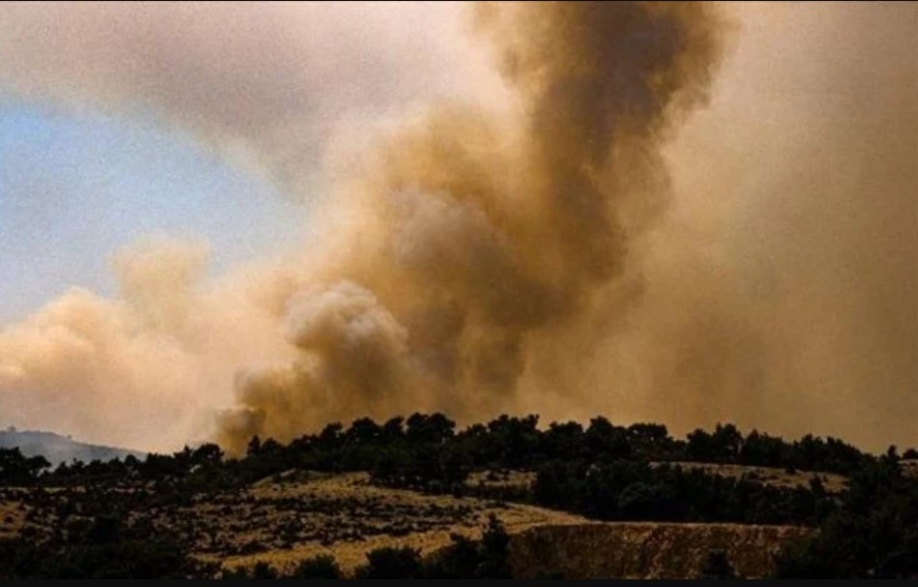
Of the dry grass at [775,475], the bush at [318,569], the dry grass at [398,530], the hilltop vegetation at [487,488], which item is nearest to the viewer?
the bush at [318,569]

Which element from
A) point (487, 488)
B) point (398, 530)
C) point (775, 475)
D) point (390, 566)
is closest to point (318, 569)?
point (390, 566)

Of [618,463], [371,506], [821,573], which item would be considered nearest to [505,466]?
[618,463]

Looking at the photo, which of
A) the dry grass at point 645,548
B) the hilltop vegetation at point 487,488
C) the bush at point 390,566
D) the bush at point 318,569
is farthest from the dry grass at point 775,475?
the bush at point 318,569

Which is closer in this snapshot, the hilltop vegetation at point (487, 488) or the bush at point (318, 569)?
the bush at point (318, 569)

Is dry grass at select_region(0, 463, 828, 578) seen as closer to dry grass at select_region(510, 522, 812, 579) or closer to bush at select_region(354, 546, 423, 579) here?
dry grass at select_region(510, 522, 812, 579)

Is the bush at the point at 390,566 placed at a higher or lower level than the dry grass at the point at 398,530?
lower

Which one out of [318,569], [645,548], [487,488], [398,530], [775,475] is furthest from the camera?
[775,475]

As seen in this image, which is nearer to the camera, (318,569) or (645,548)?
(318,569)

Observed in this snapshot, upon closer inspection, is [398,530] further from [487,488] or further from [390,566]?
[487,488]

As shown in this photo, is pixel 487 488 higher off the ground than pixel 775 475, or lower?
lower

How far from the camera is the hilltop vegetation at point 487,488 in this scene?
191ft

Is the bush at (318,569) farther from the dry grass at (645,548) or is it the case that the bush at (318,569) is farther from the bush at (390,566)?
the dry grass at (645,548)

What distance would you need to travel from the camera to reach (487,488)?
79.2m

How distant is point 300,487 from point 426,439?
23432 mm
